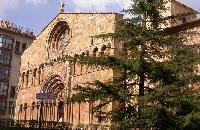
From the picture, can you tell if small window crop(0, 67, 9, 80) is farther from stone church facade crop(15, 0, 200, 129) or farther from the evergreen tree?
the evergreen tree

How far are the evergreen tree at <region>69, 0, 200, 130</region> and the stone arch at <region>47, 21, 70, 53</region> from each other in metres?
16.8

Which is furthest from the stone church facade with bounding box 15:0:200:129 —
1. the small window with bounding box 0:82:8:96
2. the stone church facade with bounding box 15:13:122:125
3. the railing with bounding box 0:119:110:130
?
the small window with bounding box 0:82:8:96

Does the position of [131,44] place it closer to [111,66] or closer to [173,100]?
[111,66]

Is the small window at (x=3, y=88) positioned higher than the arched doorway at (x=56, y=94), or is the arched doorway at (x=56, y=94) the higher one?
the small window at (x=3, y=88)

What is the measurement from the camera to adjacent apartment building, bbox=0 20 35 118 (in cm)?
5188

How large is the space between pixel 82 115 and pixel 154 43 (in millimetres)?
13415

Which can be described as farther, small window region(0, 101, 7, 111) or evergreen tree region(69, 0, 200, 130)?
small window region(0, 101, 7, 111)

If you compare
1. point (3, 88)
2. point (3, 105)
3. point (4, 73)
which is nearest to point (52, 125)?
point (3, 105)

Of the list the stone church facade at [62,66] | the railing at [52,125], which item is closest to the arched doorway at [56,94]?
the stone church facade at [62,66]

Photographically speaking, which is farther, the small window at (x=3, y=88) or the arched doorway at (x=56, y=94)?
the small window at (x=3, y=88)

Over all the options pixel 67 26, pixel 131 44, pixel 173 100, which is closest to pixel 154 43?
pixel 131 44

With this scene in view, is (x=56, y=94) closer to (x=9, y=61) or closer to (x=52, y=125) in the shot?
(x=52, y=125)

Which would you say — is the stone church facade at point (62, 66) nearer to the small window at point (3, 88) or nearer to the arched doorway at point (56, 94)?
the arched doorway at point (56, 94)

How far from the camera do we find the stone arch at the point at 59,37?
3434 cm
